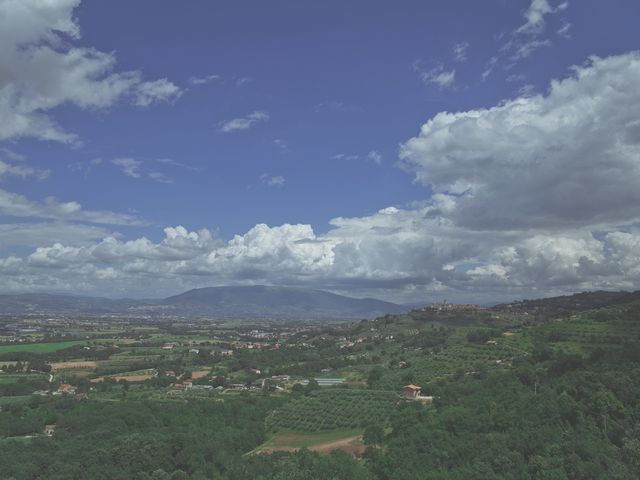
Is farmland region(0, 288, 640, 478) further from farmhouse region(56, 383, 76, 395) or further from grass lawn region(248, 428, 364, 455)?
farmhouse region(56, 383, 76, 395)

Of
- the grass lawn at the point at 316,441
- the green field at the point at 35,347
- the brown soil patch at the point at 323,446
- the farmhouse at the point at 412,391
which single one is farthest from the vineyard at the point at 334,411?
the green field at the point at 35,347

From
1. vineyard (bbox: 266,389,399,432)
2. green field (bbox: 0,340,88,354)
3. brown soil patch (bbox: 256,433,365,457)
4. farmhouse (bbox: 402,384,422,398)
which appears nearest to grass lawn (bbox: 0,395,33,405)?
vineyard (bbox: 266,389,399,432)

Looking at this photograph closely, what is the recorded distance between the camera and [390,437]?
186 ft

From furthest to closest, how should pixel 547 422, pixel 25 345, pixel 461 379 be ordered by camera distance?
pixel 25 345
pixel 461 379
pixel 547 422

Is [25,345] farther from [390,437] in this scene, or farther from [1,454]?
[390,437]

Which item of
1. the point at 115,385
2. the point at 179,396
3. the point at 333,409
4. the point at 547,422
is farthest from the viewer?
the point at 115,385

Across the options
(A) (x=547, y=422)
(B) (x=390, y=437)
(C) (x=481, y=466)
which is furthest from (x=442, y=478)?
(B) (x=390, y=437)

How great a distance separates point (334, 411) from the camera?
76188mm

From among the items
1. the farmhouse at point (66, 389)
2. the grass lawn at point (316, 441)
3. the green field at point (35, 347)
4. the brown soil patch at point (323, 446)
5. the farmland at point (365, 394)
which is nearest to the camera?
the farmland at point (365, 394)

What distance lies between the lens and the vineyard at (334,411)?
7144cm

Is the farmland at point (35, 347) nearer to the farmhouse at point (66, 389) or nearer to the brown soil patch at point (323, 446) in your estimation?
the farmhouse at point (66, 389)

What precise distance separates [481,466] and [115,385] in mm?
92714

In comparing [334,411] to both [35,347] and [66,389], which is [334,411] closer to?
[66,389]

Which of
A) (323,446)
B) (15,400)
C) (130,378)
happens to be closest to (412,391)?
(323,446)
